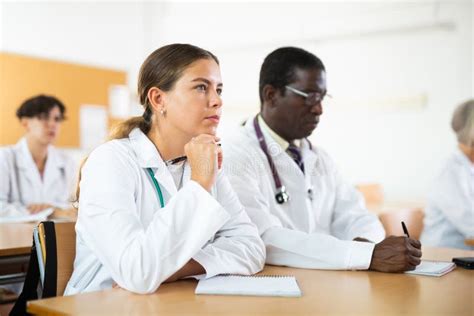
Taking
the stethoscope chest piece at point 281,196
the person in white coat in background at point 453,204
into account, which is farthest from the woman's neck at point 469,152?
the stethoscope chest piece at point 281,196

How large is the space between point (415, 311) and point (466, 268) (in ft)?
2.11

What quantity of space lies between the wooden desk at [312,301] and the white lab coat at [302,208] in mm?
205

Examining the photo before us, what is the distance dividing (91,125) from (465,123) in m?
3.83

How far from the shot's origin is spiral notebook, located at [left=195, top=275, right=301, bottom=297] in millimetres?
1491

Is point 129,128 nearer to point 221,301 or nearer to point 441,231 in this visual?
point 221,301

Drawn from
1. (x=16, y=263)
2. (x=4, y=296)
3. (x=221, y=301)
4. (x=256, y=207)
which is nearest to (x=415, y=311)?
(x=221, y=301)

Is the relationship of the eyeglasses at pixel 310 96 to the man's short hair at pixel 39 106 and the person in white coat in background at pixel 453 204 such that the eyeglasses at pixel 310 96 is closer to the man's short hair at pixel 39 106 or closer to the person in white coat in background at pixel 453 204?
the person in white coat in background at pixel 453 204

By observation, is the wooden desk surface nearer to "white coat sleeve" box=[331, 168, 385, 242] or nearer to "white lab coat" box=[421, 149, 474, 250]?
"white coat sleeve" box=[331, 168, 385, 242]

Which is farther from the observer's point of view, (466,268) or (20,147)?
(20,147)

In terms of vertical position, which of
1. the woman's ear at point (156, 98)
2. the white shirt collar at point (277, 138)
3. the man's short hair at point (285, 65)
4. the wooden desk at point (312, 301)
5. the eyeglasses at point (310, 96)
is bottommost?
the wooden desk at point (312, 301)

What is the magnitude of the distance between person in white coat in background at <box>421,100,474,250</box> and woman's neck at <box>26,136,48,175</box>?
8.85 ft

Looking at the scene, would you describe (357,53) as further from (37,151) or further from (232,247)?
(232,247)

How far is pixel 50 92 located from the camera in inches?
233

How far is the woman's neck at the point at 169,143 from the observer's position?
189 cm
